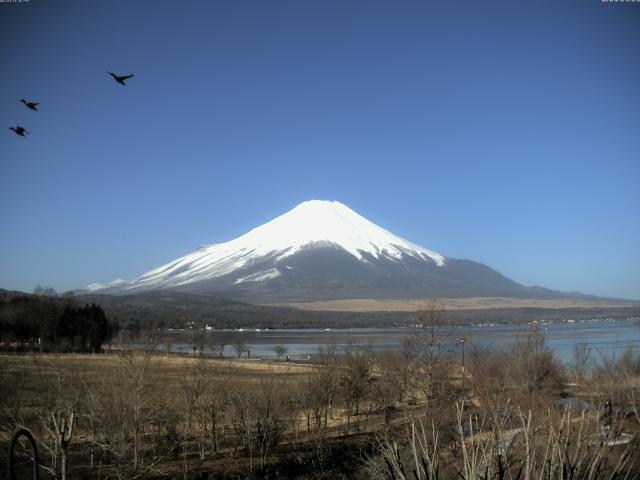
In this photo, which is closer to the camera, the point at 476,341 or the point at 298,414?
the point at 298,414

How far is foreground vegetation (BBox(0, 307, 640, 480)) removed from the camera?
1518 cm

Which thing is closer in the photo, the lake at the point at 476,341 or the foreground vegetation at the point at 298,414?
the foreground vegetation at the point at 298,414

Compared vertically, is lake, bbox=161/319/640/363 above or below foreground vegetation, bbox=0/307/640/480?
below

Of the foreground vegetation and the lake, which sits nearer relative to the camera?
the foreground vegetation

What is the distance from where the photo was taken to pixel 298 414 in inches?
1192

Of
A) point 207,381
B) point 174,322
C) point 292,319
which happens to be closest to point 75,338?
point 207,381

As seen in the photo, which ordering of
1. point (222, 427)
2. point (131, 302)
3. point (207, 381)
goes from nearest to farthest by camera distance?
1. point (207, 381)
2. point (222, 427)
3. point (131, 302)

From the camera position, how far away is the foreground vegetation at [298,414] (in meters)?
15.2


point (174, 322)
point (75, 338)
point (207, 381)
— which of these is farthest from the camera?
point (174, 322)

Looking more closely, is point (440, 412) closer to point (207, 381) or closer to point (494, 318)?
point (207, 381)

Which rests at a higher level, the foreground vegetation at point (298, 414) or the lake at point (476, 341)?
the foreground vegetation at point (298, 414)

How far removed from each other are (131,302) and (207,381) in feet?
610

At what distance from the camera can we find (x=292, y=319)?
616 feet

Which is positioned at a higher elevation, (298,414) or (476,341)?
(298,414)
